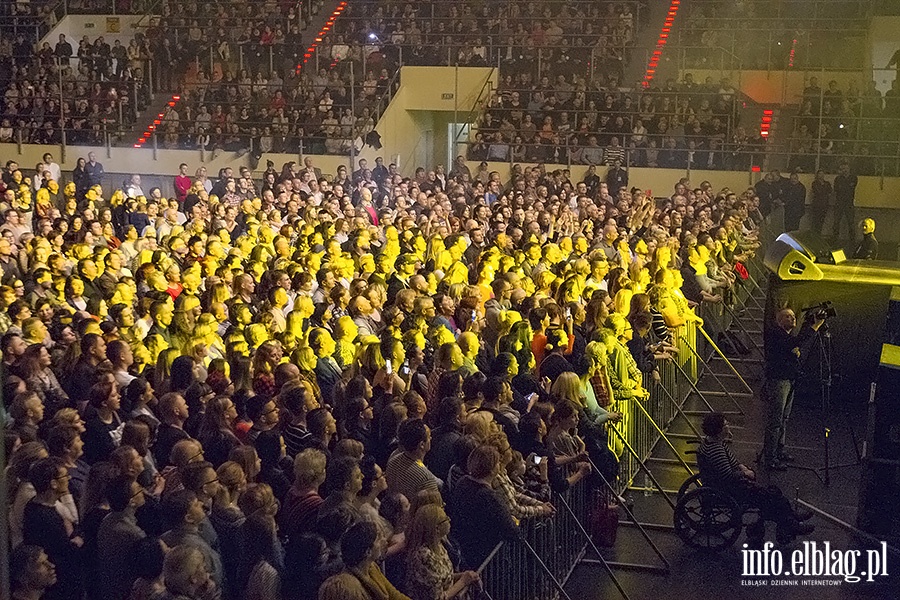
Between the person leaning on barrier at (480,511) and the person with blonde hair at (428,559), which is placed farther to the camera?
the person leaning on barrier at (480,511)

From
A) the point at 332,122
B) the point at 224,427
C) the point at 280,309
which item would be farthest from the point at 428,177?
the point at 224,427

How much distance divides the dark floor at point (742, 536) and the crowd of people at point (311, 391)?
60 centimetres

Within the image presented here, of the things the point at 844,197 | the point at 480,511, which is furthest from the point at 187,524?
the point at 844,197

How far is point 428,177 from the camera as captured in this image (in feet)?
70.1

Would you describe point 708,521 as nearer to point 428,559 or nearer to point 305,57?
point 428,559

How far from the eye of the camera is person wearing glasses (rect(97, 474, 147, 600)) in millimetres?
5230

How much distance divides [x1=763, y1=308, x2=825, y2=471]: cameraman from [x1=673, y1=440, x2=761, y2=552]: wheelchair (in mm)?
1735

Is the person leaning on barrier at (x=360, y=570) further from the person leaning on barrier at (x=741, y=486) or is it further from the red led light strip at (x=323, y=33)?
the red led light strip at (x=323, y=33)

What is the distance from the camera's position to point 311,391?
7699 mm

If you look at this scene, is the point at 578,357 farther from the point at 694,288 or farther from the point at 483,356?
the point at 694,288

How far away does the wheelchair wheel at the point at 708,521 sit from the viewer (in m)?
7.95

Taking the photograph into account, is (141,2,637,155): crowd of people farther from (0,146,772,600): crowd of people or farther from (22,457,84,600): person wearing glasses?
(22,457,84,600): person wearing glasses

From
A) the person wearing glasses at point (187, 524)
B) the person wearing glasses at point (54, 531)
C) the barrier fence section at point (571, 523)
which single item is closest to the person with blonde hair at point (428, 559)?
the barrier fence section at point (571, 523)

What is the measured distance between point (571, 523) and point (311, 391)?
1.89 meters
